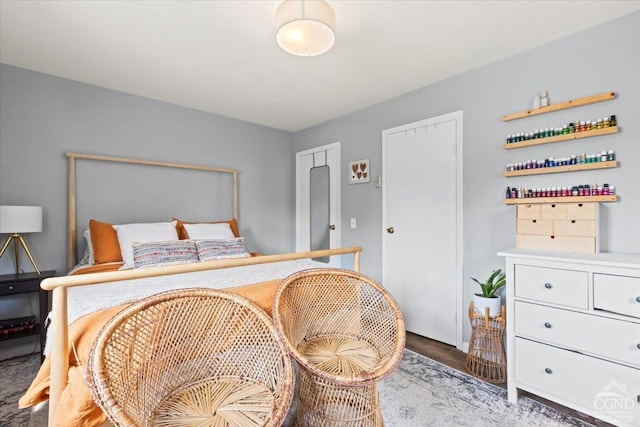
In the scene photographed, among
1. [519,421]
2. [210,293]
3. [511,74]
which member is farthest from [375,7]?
[519,421]

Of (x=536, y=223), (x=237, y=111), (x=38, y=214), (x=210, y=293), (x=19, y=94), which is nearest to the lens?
(x=210, y=293)

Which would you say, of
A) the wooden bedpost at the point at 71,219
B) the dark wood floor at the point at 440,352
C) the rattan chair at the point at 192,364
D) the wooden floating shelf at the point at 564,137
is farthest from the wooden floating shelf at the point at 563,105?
the wooden bedpost at the point at 71,219

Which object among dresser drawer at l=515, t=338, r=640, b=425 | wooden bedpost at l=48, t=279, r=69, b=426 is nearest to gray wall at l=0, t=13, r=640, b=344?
dresser drawer at l=515, t=338, r=640, b=425

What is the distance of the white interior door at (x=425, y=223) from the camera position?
2658 mm

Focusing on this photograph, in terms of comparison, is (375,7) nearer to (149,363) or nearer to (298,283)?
(298,283)

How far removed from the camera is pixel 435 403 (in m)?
1.83

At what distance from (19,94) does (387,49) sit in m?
3.07

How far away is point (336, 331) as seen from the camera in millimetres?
1704

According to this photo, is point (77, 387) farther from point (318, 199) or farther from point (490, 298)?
point (318, 199)

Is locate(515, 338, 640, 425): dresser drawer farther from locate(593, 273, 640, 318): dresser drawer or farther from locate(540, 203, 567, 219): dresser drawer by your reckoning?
locate(540, 203, 567, 219): dresser drawer

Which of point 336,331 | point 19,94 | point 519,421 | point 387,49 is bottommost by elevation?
point 519,421

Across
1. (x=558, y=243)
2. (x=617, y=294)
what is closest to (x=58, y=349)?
(x=617, y=294)

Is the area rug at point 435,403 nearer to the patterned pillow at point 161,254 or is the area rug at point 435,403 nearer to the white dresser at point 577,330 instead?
the white dresser at point 577,330

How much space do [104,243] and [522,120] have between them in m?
3.57
